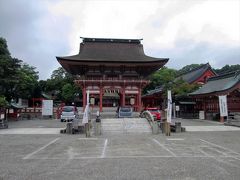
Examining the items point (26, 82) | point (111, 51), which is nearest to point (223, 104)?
point (111, 51)

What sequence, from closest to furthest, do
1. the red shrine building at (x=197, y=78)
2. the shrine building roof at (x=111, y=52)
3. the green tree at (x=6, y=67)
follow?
the green tree at (x=6, y=67) → the shrine building roof at (x=111, y=52) → the red shrine building at (x=197, y=78)

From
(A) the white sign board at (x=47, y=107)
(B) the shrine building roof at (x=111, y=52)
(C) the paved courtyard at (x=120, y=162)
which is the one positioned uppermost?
(B) the shrine building roof at (x=111, y=52)

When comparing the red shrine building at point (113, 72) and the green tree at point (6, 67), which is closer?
the green tree at point (6, 67)

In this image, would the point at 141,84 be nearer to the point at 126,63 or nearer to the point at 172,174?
the point at 126,63


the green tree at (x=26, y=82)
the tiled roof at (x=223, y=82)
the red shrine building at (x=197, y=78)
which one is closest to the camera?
the tiled roof at (x=223, y=82)

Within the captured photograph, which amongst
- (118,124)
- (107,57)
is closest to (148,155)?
(118,124)

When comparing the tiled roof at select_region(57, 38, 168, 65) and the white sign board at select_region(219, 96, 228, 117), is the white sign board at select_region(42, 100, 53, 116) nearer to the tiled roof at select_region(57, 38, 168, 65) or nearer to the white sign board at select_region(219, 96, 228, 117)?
the tiled roof at select_region(57, 38, 168, 65)

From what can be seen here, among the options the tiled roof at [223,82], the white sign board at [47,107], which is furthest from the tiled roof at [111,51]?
the tiled roof at [223,82]

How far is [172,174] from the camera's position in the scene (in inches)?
334

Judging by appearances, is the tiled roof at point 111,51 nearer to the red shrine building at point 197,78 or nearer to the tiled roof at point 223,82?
the tiled roof at point 223,82

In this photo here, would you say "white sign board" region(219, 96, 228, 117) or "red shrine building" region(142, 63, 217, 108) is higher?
"red shrine building" region(142, 63, 217, 108)

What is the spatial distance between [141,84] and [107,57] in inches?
226

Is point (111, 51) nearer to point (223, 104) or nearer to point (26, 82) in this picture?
Result: point (26, 82)

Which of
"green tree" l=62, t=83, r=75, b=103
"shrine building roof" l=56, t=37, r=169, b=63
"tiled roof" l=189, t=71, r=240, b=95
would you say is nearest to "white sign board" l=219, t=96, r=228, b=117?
"tiled roof" l=189, t=71, r=240, b=95
